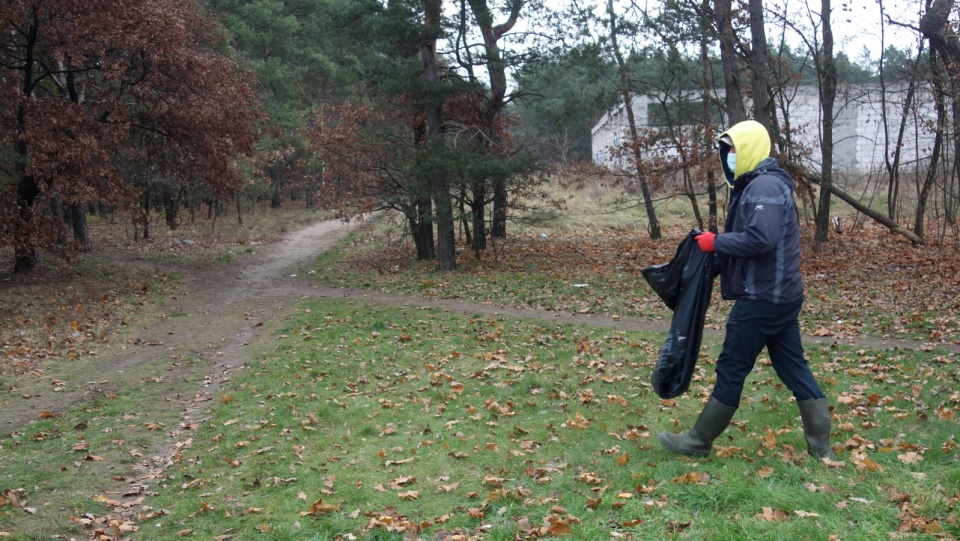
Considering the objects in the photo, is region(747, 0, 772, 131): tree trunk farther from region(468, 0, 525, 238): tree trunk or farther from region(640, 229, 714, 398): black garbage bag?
region(640, 229, 714, 398): black garbage bag

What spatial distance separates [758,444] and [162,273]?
17525mm

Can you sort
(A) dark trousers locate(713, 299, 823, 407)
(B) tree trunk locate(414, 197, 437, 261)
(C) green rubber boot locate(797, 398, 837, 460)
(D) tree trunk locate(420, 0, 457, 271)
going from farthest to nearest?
(B) tree trunk locate(414, 197, 437, 261), (D) tree trunk locate(420, 0, 457, 271), (C) green rubber boot locate(797, 398, 837, 460), (A) dark trousers locate(713, 299, 823, 407)

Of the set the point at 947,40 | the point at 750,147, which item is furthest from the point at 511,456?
the point at 947,40

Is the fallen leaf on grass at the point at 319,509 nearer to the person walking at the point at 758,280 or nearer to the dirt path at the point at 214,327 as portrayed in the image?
the person walking at the point at 758,280

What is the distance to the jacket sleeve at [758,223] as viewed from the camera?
4711 millimetres

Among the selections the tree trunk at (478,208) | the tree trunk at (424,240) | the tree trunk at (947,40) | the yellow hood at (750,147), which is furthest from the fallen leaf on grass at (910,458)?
the tree trunk at (424,240)

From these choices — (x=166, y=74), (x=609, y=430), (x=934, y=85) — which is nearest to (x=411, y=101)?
(x=166, y=74)

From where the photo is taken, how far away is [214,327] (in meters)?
13.9

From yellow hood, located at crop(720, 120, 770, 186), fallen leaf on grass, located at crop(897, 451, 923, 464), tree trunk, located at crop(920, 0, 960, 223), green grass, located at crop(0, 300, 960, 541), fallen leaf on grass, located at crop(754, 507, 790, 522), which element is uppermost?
tree trunk, located at crop(920, 0, 960, 223)

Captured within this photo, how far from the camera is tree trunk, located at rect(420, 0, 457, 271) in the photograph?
17917 mm

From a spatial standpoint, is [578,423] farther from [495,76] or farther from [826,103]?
[826,103]

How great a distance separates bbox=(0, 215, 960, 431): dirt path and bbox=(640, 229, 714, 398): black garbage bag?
527 cm

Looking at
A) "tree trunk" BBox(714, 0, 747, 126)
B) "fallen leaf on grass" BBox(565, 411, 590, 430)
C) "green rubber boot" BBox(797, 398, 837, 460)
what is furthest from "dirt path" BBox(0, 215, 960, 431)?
"tree trunk" BBox(714, 0, 747, 126)

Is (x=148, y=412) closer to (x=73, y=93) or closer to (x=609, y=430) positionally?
(x=609, y=430)
